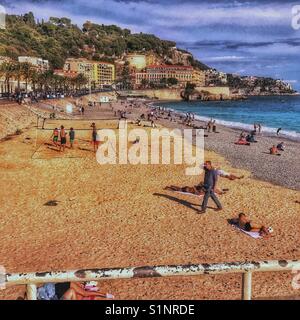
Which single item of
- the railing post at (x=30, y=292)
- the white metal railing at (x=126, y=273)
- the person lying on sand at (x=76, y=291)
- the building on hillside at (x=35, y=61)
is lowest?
the person lying on sand at (x=76, y=291)

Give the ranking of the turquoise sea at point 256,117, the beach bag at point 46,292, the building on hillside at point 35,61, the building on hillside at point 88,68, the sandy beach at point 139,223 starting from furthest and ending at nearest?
1. the building on hillside at point 88,68
2. the building on hillside at point 35,61
3. the turquoise sea at point 256,117
4. the sandy beach at point 139,223
5. the beach bag at point 46,292

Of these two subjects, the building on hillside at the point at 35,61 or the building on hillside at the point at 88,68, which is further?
the building on hillside at the point at 88,68

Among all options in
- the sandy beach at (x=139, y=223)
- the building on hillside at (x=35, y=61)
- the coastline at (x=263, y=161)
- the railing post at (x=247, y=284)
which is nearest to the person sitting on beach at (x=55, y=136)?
the sandy beach at (x=139, y=223)

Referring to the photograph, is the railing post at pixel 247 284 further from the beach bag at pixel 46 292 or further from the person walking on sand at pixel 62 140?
the person walking on sand at pixel 62 140

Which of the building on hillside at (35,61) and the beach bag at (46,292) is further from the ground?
the building on hillside at (35,61)
